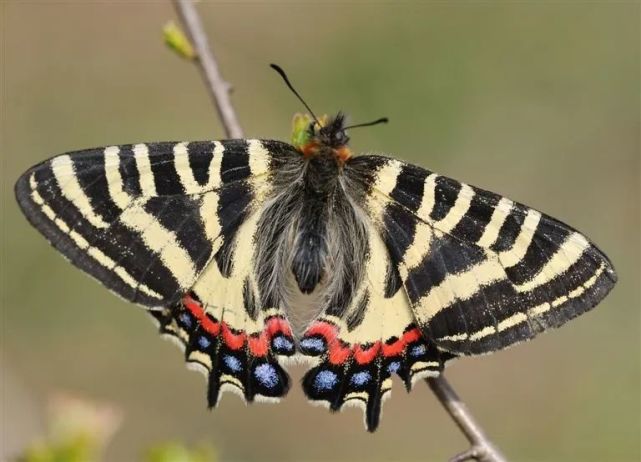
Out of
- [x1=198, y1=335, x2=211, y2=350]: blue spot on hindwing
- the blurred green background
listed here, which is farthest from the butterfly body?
the blurred green background

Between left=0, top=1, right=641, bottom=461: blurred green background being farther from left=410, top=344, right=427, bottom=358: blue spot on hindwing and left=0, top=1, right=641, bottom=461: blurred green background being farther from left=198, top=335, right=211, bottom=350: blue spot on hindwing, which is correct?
left=410, top=344, right=427, bottom=358: blue spot on hindwing

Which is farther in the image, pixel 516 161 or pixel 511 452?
pixel 516 161

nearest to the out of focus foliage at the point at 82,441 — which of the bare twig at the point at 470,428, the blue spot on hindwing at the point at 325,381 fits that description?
the blue spot on hindwing at the point at 325,381

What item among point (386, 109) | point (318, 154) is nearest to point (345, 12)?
point (386, 109)

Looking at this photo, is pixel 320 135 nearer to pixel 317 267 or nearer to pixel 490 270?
pixel 317 267

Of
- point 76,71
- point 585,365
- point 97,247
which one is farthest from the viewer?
point 76,71

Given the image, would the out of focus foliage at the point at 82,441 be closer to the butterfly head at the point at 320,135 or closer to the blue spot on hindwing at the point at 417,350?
the blue spot on hindwing at the point at 417,350

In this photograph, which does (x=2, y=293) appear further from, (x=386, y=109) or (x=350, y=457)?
(x=386, y=109)
